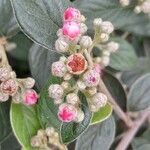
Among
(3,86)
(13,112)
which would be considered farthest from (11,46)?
(3,86)

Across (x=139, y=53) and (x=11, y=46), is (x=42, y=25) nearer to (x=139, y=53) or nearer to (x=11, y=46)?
(x=11, y=46)

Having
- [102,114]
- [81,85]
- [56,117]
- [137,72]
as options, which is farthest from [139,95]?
[81,85]

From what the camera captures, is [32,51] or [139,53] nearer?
[32,51]

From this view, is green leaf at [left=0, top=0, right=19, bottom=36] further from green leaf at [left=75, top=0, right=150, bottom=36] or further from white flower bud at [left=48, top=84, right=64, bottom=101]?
white flower bud at [left=48, top=84, right=64, bottom=101]

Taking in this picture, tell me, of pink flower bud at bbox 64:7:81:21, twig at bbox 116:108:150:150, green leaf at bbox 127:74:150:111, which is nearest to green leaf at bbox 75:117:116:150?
twig at bbox 116:108:150:150

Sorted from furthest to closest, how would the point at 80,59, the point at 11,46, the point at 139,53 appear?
the point at 139,53
the point at 11,46
the point at 80,59

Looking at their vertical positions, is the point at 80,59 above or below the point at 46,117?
above

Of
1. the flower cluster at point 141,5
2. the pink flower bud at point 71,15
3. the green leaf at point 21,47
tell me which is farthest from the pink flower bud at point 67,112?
the green leaf at point 21,47
